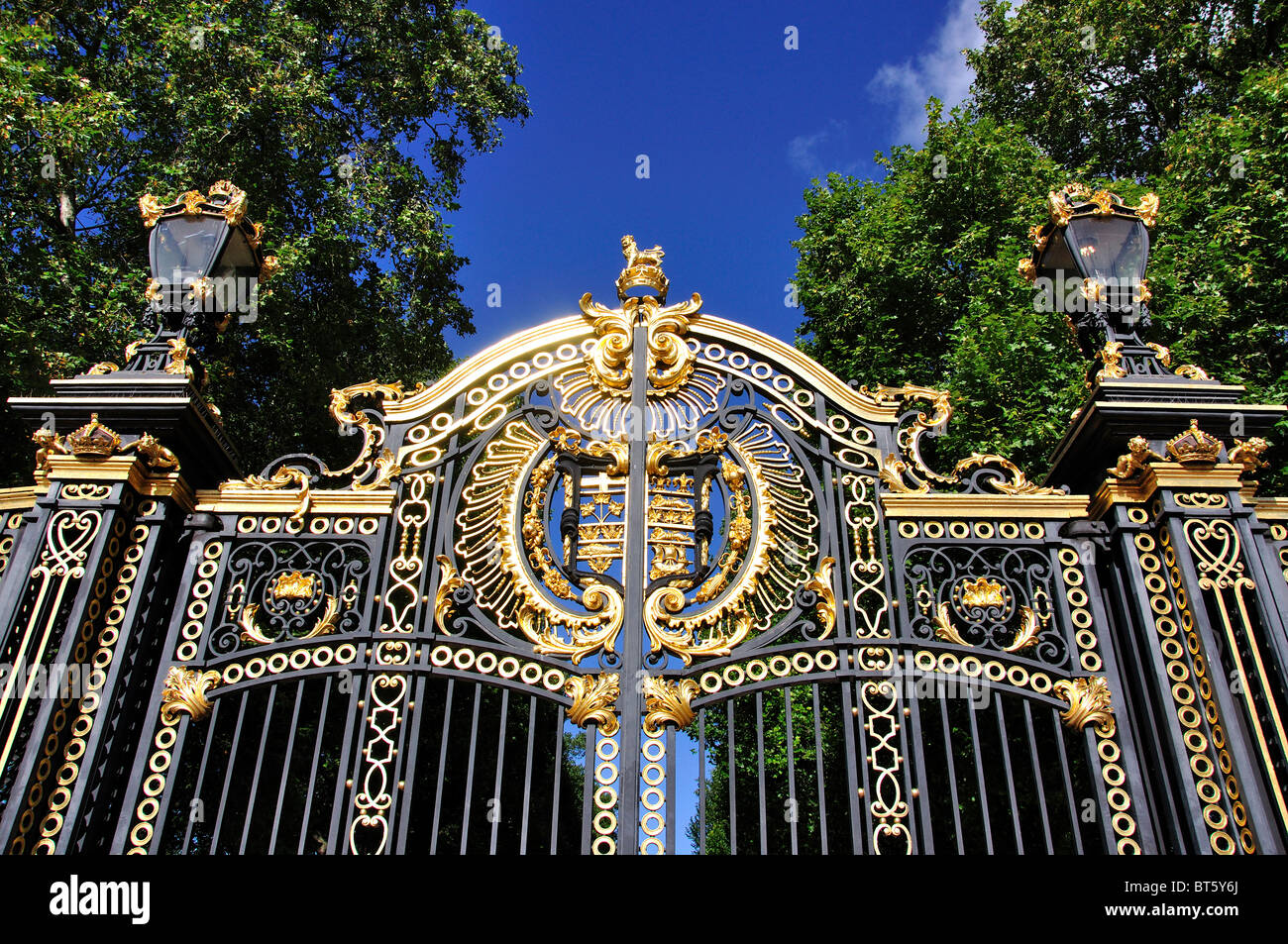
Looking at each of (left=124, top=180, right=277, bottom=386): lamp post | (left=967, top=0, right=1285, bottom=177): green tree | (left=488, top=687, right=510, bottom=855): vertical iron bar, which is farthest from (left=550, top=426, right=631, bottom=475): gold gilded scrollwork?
(left=967, top=0, right=1285, bottom=177): green tree

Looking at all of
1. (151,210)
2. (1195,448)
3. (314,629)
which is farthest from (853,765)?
(151,210)

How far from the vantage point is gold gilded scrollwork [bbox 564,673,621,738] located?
4.12 metres

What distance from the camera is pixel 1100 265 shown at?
491cm

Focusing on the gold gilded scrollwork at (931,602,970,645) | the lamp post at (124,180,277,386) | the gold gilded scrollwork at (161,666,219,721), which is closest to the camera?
the gold gilded scrollwork at (161,666,219,721)

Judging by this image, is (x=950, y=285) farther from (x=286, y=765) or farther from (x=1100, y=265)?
(x=286, y=765)

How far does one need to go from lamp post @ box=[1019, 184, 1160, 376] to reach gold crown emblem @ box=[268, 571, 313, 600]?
13.4 feet

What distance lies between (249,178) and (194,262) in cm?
554

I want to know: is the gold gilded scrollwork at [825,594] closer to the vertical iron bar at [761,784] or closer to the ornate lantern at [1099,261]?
the vertical iron bar at [761,784]

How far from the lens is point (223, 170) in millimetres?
9688

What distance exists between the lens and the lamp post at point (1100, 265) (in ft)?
15.9

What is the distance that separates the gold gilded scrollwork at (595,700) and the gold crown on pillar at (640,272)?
2106 millimetres

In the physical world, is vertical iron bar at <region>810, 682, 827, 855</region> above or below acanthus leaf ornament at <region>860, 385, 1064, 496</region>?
below

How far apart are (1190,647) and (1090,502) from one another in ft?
2.76

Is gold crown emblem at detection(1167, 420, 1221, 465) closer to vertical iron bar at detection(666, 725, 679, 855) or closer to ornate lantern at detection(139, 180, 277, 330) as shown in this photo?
vertical iron bar at detection(666, 725, 679, 855)
